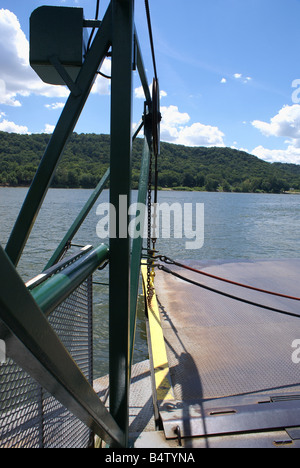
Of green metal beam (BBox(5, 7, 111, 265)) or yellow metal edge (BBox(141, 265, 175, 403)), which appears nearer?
green metal beam (BBox(5, 7, 111, 265))

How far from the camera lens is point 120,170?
1616 millimetres

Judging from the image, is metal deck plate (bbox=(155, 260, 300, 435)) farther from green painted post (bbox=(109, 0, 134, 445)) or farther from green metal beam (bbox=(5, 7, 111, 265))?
green metal beam (bbox=(5, 7, 111, 265))

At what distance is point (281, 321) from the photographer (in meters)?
5.09

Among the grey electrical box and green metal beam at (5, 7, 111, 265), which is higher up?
the grey electrical box

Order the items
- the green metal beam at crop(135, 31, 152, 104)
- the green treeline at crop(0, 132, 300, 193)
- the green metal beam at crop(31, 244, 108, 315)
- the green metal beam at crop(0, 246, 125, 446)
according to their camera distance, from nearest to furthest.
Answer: the green metal beam at crop(0, 246, 125, 446) < the green metal beam at crop(31, 244, 108, 315) < the green metal beam at crop(135, 31, 152, 104) < the green treeline at crop(0, 132, 300, 193)

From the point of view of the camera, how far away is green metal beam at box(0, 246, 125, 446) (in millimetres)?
693

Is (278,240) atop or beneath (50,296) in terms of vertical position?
beneath

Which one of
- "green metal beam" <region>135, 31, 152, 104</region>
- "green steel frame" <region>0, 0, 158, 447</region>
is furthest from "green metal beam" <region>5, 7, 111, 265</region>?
"green metal beam" <region>135, 31, 152, 104</region>

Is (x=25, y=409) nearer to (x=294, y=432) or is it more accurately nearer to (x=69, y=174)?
(x=294, y=432)

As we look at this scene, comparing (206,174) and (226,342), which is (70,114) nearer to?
(226,342)

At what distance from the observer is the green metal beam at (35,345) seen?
693 mm

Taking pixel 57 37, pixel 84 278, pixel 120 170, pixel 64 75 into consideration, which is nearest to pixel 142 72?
pixel 57 37
